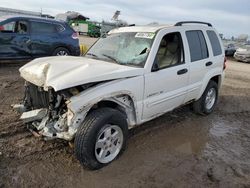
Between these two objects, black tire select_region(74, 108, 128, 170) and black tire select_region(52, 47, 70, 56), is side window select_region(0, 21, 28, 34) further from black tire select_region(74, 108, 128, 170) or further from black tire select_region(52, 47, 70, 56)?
black tire select_region(74, 108, 128, 170)

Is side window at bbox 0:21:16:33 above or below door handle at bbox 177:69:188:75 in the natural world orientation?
above

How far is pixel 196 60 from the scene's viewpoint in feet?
19.1

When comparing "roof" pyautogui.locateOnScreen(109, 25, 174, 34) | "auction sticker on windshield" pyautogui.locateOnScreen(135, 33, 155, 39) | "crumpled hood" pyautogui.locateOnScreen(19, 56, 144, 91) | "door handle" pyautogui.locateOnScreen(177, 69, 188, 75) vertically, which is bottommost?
"door handle" pyautogui.locateOnScreen(177, 69, 188, 75)

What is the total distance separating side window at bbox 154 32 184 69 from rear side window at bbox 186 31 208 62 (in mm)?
300

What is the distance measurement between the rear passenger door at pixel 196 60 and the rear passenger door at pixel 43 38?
22.2 feet

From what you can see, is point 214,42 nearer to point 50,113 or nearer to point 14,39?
point 50,113

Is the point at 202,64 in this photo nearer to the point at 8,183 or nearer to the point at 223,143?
the point at 223,143

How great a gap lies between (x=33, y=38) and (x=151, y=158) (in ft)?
25.9

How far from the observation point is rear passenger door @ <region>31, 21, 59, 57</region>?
11.0 meters

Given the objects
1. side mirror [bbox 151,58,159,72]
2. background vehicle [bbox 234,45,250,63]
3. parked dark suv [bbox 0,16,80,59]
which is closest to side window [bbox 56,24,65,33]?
parked dark suv [bbox 0,16,80,59]

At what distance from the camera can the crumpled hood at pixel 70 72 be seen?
12.4 feet

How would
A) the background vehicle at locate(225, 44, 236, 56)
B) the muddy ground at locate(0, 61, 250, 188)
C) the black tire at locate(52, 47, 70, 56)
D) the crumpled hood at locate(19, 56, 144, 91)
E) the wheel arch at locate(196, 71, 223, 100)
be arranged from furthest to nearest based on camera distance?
the background vehicle at locate(225, 44, 236, 56)
the black tire at locate(52, 47, 70, 56)
the wheel arch at locate(196, 71, 223, 100)
the muddy ground at locate(0, 61, 250, 188)
the crumpled hood at locate(19, 56, 144, 91)

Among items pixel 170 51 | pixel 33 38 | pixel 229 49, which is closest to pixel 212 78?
pixel 170 51

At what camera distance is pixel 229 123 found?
21.8ft
